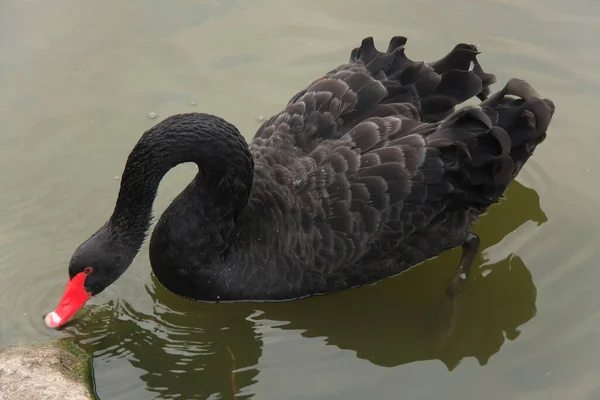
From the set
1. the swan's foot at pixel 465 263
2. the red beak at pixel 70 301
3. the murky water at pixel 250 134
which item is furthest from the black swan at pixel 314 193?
the murky water at pixel 250 134

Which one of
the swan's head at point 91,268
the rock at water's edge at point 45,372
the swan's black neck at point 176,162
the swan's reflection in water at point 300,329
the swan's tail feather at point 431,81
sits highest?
the swan's tail feather at point 431,81

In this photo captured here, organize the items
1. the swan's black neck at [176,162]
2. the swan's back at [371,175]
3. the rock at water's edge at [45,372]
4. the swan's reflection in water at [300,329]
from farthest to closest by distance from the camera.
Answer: the swan's back at [371,175], the swan's reflection in water at [300,329], the swan's black neck at [176,162], the rock at water's edge at [45,372]

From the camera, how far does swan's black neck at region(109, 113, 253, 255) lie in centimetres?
472

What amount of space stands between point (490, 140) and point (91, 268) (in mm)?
2465

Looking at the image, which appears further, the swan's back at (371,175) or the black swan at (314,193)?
the swan's back at (371,175)

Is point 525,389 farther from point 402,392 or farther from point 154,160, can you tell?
point 154,160

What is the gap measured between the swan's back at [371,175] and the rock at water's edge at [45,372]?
1092 mm

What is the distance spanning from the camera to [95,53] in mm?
7254

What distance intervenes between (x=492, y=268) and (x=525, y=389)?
3.42 feet

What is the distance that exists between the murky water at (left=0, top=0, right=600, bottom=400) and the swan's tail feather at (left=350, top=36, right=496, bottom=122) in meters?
1.05

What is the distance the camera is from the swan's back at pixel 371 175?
5.04m

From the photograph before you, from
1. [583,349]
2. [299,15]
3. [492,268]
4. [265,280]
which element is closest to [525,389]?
[583,349]

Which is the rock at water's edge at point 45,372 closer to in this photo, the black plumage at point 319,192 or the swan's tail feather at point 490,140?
the black plumage at point 319,192

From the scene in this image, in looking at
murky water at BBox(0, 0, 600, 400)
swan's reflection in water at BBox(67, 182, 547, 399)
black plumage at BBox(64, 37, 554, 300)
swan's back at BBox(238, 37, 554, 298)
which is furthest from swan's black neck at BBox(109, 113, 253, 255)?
murky water at BBox(0, 0, 600, 400)
